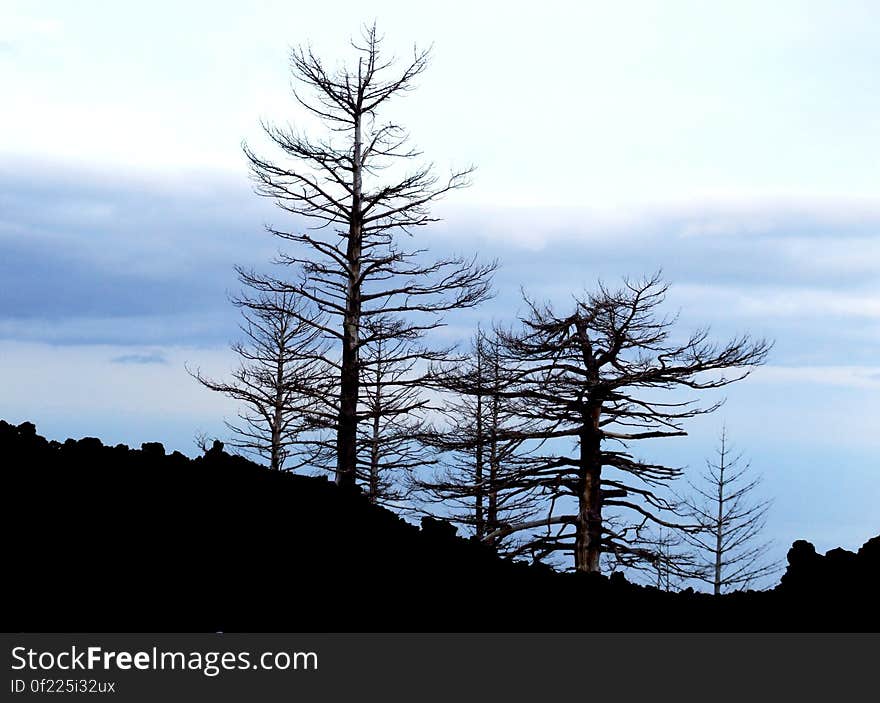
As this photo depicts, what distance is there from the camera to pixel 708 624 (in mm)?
6887

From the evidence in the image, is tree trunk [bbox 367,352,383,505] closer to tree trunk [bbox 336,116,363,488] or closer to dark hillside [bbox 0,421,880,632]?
tree trunk [bbox 336,116,363,488]

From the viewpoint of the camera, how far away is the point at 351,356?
20.5 metres

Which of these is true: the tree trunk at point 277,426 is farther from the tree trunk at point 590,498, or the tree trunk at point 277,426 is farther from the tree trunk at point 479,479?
the tree trunk at point 590,498

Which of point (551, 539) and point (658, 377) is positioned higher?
point (658, 377)

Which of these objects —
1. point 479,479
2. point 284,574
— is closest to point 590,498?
point 479,479

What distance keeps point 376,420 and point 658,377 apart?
7589 mm

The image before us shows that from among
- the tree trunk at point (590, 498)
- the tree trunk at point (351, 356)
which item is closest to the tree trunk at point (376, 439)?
the tree trunk at point (351, 356)

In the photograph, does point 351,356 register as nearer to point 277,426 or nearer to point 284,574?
point 277,426

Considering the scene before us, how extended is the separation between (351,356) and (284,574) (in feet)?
44.2

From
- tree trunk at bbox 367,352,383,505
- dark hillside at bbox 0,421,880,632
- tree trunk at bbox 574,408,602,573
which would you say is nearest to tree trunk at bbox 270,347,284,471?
tree trunk at bbox 367,352,383,505

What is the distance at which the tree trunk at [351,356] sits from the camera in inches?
802
